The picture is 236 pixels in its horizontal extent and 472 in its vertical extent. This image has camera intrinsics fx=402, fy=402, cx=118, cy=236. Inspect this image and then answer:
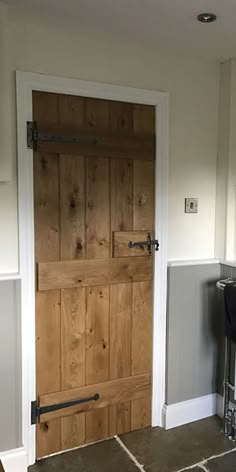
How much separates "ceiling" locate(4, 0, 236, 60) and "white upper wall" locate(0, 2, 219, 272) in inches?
3.2

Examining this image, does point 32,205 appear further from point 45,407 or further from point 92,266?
point 45,407

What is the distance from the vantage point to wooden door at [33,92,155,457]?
2.06m

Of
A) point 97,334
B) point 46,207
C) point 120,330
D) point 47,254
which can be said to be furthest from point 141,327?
point 46,207

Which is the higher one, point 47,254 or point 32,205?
point 32,205

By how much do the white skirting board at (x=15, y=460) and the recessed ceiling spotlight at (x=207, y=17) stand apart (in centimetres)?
226

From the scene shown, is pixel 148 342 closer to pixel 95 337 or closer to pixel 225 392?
pixel 95 337

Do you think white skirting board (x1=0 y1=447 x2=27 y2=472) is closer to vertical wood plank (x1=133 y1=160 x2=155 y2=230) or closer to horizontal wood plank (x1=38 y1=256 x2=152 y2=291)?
horizontal wood plank (x1=38 y1=256 x2=152 y2=291)

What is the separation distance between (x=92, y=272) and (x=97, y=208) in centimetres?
35

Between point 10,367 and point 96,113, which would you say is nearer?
point 10,367

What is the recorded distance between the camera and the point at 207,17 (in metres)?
1.84

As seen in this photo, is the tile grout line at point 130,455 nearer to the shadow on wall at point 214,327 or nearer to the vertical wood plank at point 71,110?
the shadow on wall at point 214,327

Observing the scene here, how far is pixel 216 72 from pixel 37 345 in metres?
1.90

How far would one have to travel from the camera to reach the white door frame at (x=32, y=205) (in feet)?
6.38

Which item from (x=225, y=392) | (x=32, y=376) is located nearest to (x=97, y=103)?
(x=32, y=376)
